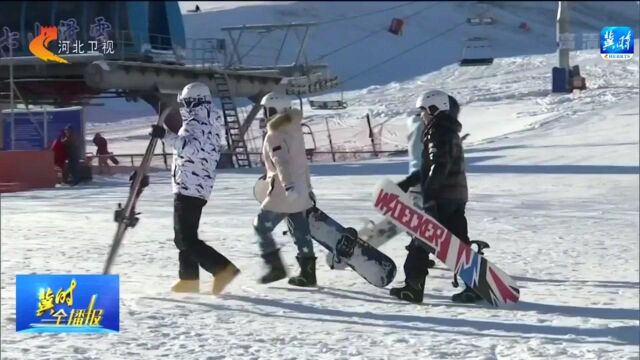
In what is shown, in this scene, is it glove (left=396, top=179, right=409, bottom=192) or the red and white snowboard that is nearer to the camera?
the red and white snowboard

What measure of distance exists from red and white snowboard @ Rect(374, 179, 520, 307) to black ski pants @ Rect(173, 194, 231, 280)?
3.12 ft

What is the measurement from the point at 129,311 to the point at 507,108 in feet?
66.6

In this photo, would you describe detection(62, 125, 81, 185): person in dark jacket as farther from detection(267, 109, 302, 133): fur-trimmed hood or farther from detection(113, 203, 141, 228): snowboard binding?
detection(267, 109, 302, 133): fur-trimmed hood

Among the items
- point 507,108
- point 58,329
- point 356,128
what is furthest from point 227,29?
point 507,108

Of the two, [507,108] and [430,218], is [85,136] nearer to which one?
[430,218]

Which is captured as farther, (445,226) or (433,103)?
(445,226)

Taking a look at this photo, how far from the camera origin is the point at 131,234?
24.1ft

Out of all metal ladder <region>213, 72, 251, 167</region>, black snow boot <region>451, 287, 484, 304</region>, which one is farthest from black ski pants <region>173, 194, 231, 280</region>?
black snow boot <region>451, 287, 484, 304</region>

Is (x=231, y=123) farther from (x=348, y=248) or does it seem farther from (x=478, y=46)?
(x=478, y=46)

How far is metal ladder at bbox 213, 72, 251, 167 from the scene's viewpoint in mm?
3794

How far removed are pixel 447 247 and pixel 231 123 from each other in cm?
154

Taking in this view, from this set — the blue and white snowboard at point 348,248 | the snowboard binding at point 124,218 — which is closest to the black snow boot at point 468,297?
the blue and white snowboard at point 348,248

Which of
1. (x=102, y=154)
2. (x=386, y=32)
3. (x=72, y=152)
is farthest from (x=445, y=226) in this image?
(x=386, y=32)

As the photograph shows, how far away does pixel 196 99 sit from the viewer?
419 cm
